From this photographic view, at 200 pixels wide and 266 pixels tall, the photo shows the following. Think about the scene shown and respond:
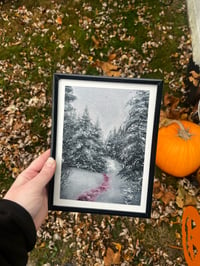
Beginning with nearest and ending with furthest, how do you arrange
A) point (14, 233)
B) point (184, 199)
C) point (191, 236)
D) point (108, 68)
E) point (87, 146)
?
point (14, 233)
point (87, 146)
point (191, 236)
point (184, 199)
point (108, 68)

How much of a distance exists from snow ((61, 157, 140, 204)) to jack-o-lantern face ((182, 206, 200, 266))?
776 mm

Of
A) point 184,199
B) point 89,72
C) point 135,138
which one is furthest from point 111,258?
point 89,72

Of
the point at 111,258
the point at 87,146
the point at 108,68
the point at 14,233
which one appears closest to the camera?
the point at 14,233

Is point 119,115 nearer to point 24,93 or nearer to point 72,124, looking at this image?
point 72,124

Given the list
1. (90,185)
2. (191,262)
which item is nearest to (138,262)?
A: (191,262)

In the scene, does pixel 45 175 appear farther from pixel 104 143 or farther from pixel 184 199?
pixel 184 199

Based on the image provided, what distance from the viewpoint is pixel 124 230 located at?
353cm

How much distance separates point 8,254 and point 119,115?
118cm

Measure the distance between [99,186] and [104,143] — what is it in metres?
0.33

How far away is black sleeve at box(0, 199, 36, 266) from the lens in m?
2.01

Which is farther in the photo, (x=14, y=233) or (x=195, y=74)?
(x=195, y=74)

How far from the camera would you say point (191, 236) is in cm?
296

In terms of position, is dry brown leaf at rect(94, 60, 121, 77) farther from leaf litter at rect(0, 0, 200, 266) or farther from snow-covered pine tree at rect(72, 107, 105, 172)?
snow-covered pine tree at rect(72, 107, 105, 172)

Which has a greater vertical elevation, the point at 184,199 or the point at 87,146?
the point at 87,146
